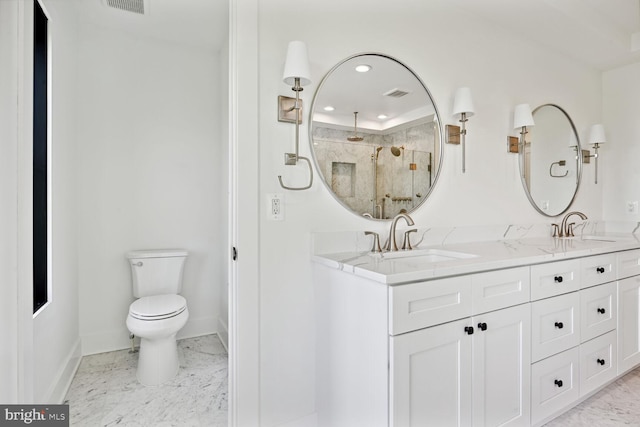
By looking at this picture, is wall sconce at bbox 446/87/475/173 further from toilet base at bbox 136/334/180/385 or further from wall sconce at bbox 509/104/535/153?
toilet base at bbox 136/334/180/385

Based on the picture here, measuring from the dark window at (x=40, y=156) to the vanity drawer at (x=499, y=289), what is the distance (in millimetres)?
2002

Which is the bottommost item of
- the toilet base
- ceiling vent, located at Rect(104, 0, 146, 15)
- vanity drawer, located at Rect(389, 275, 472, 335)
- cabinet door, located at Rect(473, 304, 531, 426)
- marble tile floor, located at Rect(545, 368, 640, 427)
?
marble tile floor, located at Rect(545, 368, 640, 427)

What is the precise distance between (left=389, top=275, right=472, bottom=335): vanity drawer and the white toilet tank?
1.94 m

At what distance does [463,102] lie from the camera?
1.94m

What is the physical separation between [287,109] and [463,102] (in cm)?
107

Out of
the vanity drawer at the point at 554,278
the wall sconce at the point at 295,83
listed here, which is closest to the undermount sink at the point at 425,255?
the vanity drawer at the point at 554,278

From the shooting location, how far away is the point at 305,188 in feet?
5.21

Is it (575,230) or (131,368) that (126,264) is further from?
(575,230)

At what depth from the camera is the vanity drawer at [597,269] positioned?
5.85 ft

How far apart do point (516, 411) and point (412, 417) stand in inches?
25.7

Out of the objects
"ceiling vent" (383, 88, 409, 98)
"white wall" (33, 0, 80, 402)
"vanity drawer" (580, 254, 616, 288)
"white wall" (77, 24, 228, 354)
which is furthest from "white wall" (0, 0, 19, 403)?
"vanity drawer" (580, 254, 616, 288)

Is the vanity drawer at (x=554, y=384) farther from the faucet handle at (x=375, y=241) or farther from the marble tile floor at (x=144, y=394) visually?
the marble tile floor at (x=144, y=394)

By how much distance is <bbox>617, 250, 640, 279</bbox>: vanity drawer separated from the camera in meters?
2.00

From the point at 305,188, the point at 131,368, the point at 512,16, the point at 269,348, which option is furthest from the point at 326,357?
the point at 512,16
